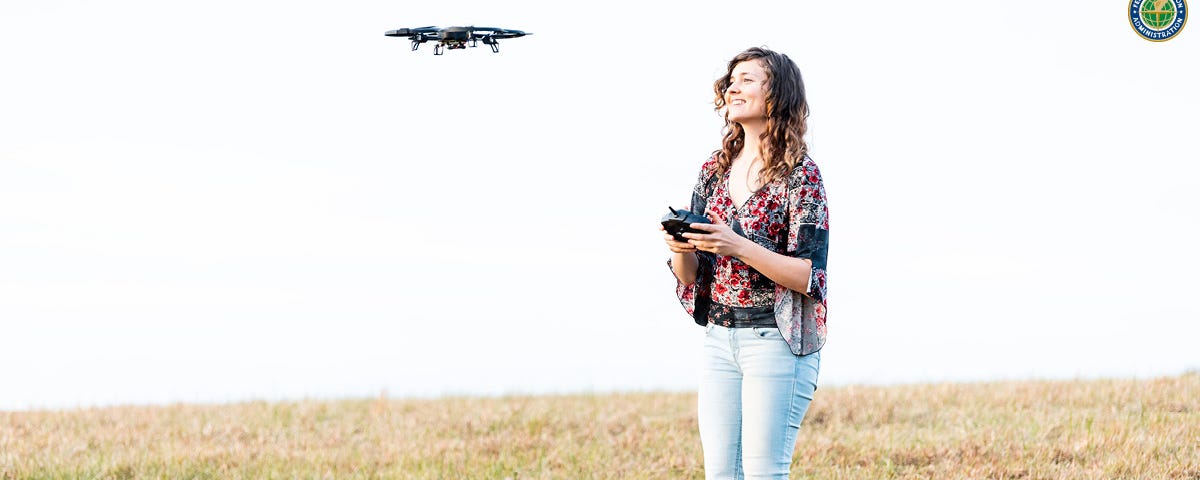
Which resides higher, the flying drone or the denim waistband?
the flying drone

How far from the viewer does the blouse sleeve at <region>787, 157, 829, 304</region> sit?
4.63 meters

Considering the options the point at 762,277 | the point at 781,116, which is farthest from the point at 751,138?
the point at 762,277

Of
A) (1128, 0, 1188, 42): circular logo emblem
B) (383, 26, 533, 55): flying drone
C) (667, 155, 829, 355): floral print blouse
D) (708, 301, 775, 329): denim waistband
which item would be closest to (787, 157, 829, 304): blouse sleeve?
(667, 155, 829, 355): floral print blouse

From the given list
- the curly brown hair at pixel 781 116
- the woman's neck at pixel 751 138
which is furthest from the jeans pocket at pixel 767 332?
the woman's neck at pixel 751 138

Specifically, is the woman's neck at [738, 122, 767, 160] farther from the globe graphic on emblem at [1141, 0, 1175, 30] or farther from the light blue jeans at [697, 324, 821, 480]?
the globe graphic on emblem at [1141, 0, 1175, 30]

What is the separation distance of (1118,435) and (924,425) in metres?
1.74

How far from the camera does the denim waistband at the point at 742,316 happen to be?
4664mm

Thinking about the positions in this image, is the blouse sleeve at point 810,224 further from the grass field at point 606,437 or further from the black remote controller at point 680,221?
the grass field at point 606,437

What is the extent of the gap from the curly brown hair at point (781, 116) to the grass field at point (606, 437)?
14.1 feet

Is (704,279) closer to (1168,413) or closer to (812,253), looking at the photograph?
(812,253)

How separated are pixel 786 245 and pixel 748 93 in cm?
71

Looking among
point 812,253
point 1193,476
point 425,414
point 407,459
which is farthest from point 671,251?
point 425,414

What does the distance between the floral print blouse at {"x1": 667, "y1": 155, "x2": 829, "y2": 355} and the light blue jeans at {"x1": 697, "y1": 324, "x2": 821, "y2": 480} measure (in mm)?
116

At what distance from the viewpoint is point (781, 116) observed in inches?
191
